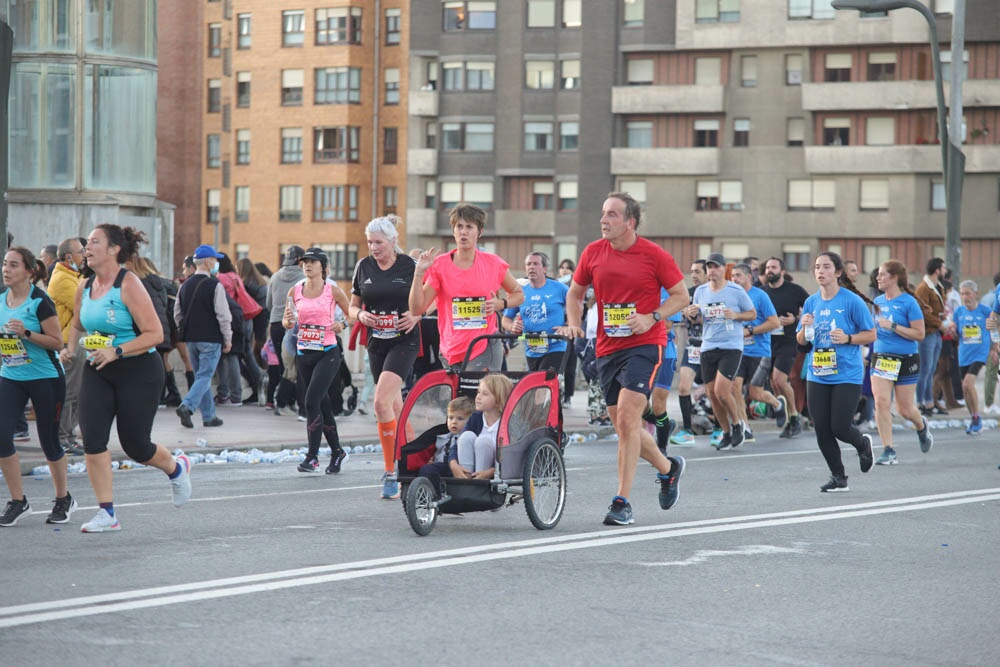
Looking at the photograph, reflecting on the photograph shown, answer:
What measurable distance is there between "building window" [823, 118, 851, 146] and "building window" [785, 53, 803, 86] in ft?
6.47

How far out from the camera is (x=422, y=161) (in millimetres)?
81438

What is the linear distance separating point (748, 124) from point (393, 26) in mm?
23334

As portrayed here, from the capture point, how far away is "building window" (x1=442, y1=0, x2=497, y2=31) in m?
79.8

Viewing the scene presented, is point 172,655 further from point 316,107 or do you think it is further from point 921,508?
point 316,107

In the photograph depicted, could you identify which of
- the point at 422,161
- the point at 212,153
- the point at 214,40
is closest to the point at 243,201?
the point at 212,153

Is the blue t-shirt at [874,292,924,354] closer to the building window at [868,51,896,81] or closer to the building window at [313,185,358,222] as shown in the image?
the building window at [868,51,896,81]

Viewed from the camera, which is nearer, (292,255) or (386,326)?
(386,326)

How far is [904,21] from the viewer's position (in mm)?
68562

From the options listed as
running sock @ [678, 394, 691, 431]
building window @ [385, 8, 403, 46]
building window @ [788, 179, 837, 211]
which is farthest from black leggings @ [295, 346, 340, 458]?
building window @ [385, 8, 403, 46]

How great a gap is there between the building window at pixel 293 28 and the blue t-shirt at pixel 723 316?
239ft

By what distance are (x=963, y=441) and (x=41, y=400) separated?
1197 centimetres

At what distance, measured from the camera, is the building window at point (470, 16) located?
7975 cm

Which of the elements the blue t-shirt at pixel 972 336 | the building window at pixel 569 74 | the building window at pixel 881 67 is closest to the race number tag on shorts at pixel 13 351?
the blue t-shirt at pixel 972 336

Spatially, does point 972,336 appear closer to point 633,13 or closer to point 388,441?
point 388,441
